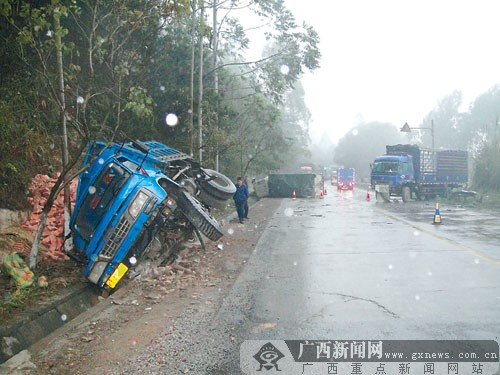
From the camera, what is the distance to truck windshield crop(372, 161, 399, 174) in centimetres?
3062

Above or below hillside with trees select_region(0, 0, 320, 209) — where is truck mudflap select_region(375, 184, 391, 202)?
below

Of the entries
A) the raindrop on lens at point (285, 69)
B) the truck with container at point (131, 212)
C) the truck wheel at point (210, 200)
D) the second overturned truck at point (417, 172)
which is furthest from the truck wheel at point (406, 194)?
the truck with container at point (131, 212)

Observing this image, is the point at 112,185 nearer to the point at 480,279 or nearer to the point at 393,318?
the point at 393,318

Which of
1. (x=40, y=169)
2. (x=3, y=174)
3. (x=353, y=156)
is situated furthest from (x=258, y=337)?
(x=353, y=156)

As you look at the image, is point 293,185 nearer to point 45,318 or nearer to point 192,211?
point 192,211

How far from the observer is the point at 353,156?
326 feet

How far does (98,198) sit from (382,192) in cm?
2437

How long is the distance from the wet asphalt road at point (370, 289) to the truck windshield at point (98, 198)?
8.39 feet

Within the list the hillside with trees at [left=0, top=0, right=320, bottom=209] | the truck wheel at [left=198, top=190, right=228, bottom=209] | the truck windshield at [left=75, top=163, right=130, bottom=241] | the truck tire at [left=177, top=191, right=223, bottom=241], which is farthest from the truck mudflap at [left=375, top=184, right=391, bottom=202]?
the truck windshield at [left=75, top=163, right=130, bottom=241]

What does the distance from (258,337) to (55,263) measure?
176 inches

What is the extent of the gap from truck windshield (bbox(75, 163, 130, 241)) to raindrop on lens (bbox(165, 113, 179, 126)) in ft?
35.3

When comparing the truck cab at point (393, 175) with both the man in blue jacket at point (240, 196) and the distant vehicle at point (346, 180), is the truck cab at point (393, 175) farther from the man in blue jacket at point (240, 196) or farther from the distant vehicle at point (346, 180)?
the distant vehicle at point (346, 180)

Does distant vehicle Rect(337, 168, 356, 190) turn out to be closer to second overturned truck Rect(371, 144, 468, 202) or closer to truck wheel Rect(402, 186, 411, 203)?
second overturned truck Rect(371, 144, 468, 202)

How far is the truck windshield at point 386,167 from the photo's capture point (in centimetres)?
3062
